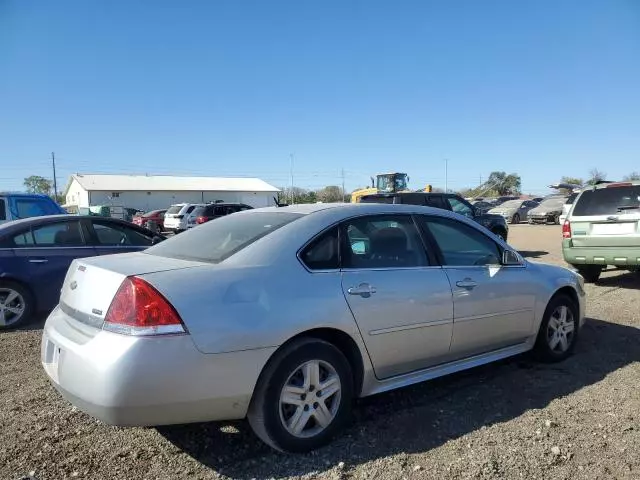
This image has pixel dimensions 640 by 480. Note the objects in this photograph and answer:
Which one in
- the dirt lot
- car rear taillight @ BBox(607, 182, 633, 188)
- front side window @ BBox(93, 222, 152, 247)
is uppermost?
car rear taillight @ BBox(607, 182, 633, 188)

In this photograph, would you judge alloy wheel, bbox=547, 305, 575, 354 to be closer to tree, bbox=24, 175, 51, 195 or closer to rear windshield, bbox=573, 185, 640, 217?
rear windshield, bbox=573, 185, 640, 217

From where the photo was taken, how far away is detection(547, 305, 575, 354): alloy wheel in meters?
5.04

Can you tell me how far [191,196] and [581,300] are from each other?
63.0 m

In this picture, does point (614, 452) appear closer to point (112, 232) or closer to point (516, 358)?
point (516, 358)

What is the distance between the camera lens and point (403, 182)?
2902 cm

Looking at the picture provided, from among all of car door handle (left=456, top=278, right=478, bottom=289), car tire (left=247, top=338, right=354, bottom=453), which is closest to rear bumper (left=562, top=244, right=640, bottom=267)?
car door handle (left=456, top=278, right=478, bottom=289)

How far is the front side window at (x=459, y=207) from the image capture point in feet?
46.2

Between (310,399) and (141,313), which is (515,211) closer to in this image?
(310,399)

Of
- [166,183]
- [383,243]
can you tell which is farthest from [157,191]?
[383,243]

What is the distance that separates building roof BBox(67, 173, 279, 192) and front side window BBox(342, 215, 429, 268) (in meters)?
→ 61.8

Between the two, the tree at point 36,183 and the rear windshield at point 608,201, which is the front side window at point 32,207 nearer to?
the rear windshield at point 608,201

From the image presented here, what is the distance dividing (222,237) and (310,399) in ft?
4.20

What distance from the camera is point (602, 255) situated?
888 cm

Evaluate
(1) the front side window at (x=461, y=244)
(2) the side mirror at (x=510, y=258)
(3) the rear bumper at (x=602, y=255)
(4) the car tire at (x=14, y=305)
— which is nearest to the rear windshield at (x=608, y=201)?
(3) the rear bumper at (x=602, y=255)
